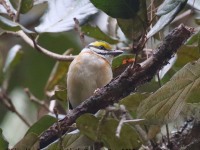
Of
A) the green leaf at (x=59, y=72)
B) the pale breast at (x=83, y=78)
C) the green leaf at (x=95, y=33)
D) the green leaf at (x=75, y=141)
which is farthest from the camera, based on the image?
the green leaf at (x=59, y=72)

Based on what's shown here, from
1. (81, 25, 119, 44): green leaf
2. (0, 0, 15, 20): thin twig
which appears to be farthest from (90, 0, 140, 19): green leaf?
(81, 25, 119, 44): green leaf

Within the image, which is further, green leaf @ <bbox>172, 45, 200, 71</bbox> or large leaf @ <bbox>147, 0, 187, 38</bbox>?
green leaf @ <bbox>172, 45, 200, 71</bbox>

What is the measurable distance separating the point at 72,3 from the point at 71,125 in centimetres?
62

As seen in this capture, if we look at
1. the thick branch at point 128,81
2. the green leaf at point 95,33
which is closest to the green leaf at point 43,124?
the thick branch at point 128,81

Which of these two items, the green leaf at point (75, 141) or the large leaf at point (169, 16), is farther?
the green leaf at point (75, 141)

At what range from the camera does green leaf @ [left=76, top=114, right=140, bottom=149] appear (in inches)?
59.9

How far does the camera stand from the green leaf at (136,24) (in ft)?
5.17

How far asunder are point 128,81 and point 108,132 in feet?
0.54

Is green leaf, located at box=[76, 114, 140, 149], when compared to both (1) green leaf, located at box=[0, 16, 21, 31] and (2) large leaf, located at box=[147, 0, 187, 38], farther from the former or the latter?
(1) green leaf, located at box=[0, 16, 21, 31]

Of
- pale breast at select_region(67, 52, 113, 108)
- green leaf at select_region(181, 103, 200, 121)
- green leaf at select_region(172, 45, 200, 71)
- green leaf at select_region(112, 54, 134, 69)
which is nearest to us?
green leaf at select_region(181, 103, 200, 121)

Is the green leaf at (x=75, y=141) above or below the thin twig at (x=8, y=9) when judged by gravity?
below

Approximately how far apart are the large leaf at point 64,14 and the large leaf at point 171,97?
22.6 inches

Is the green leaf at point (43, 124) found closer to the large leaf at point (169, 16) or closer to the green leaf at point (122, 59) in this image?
the green leaf at point (122, 59)

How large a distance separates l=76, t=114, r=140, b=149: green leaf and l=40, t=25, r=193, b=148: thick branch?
0.09 meters
